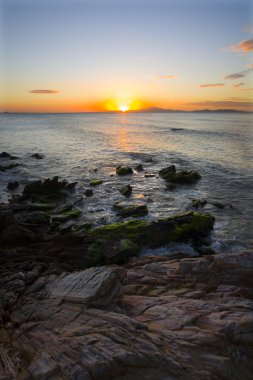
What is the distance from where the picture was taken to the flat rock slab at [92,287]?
10305 mm

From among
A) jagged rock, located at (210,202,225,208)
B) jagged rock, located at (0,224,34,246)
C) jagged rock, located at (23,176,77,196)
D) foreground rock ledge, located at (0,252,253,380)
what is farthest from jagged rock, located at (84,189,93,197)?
foreground rock ledge, located at (0,252,253,380)

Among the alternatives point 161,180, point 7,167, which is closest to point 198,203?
point 161,180

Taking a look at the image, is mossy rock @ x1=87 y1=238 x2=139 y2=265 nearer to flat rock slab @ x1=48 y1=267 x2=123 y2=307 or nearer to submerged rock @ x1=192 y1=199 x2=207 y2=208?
flat rock slab @ x1=48 y1=267 x2=123 y2=307

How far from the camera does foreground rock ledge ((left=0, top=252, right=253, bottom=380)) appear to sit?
311 inches

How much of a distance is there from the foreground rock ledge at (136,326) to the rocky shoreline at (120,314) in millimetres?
26

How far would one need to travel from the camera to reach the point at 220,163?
1900 inches

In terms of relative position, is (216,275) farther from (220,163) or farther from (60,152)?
(60,152)

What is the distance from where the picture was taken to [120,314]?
967 cm

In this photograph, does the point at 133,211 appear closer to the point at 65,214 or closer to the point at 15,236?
the point at 65,214

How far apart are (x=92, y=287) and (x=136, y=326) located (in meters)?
2.09

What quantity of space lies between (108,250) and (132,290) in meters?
4.71

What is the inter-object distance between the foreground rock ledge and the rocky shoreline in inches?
1.0

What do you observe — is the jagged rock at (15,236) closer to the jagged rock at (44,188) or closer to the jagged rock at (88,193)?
the jagged rock at (44,188)

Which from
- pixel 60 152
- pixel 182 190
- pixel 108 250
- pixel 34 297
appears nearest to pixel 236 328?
pixel 34 297
